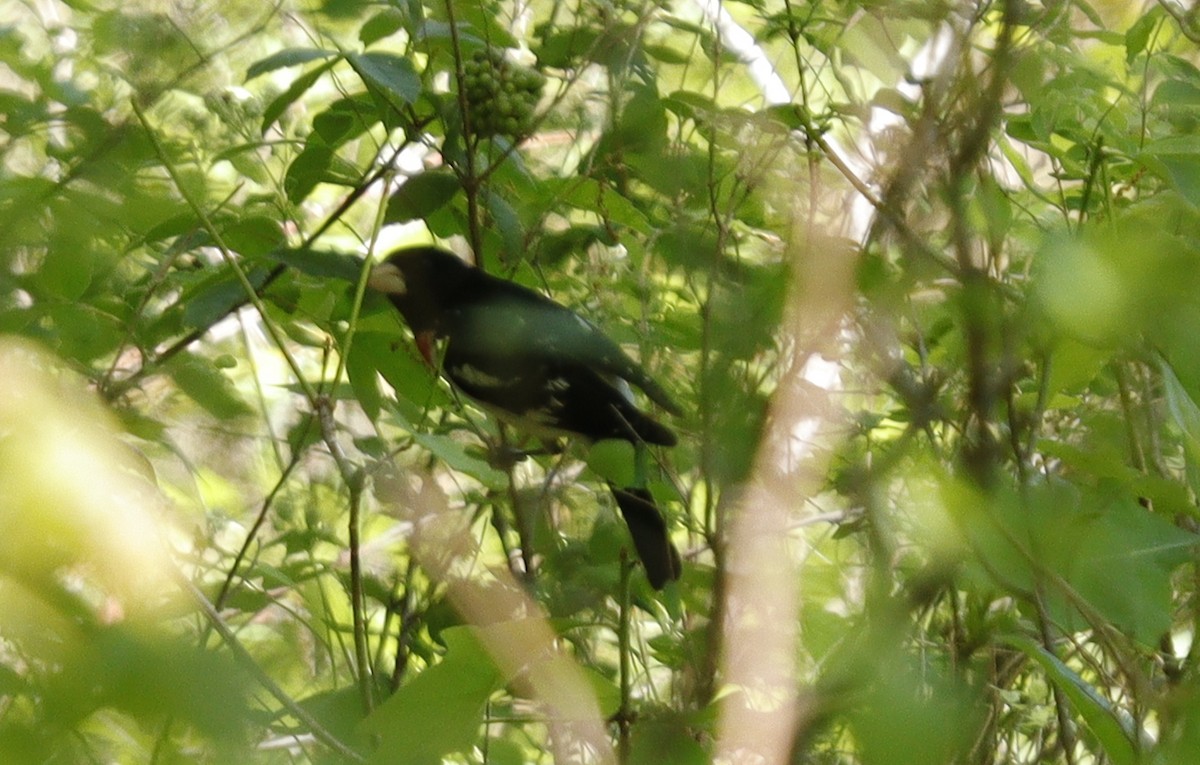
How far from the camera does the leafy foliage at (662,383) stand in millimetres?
541

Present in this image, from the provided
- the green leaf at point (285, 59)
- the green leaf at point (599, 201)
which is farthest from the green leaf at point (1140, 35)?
the green leaf at point (285, 59)

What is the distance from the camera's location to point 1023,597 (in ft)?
2.36

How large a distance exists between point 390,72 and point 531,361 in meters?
0.74

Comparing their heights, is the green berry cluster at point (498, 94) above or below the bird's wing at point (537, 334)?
above

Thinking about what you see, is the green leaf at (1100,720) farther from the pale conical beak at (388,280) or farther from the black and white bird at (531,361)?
the pale conical beak at (388,280)

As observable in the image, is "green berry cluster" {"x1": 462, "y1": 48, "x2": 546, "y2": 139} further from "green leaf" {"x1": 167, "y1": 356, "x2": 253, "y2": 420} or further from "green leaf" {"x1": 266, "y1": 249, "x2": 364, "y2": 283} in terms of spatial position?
"green leaf" {"x1": 167, "y1": 356, "x2": 253, "y2": 420}

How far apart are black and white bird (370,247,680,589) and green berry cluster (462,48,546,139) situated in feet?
0.74

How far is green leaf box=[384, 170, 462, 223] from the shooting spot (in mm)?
1515

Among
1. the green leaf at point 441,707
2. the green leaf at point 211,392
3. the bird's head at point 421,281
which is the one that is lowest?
the bird's head at point 421,281

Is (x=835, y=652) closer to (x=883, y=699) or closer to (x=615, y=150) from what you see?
(x=883, y=699)

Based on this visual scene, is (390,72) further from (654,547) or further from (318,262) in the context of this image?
(654,547)

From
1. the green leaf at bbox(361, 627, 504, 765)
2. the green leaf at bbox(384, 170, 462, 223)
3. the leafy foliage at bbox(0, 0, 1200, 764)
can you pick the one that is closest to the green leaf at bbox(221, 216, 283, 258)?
the leafy foliage at bbox(0, 0, 1200, 764)

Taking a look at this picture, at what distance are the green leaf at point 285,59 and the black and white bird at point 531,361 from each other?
1.31ft

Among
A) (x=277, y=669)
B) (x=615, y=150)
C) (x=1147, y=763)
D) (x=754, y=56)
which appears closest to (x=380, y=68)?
(x=615, y=150)
